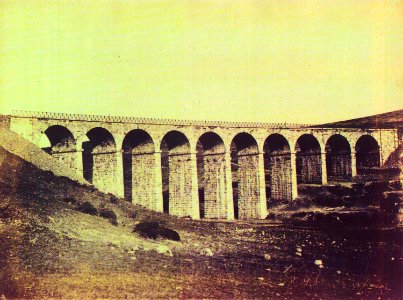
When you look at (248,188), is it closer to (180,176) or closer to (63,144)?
(180,176)

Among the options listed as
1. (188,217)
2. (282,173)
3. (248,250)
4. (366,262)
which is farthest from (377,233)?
(282,173)

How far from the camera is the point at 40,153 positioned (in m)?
33.6

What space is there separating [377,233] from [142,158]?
22.4 metres

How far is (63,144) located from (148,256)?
21.9 m

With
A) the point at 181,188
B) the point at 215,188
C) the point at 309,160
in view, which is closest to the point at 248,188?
the point at 215,188

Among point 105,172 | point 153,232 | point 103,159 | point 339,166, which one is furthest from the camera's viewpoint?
point 339,166

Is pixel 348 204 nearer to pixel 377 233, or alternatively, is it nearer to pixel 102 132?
pixel 377 233

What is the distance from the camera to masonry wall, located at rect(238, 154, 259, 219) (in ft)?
162

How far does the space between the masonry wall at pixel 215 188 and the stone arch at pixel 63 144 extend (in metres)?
16.3

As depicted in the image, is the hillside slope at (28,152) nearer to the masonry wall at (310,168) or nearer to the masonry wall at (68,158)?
the masonry wall at (68,158)

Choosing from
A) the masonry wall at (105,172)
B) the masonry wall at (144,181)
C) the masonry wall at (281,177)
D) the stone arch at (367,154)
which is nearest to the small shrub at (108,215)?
the masonry wall at (105,172)

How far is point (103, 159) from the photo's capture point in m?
40.6

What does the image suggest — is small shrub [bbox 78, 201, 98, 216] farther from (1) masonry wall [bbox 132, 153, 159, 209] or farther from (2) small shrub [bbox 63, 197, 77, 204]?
(1) masonry wall [bbox 132, 153, 159, 209]

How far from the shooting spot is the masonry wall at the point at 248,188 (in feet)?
162
